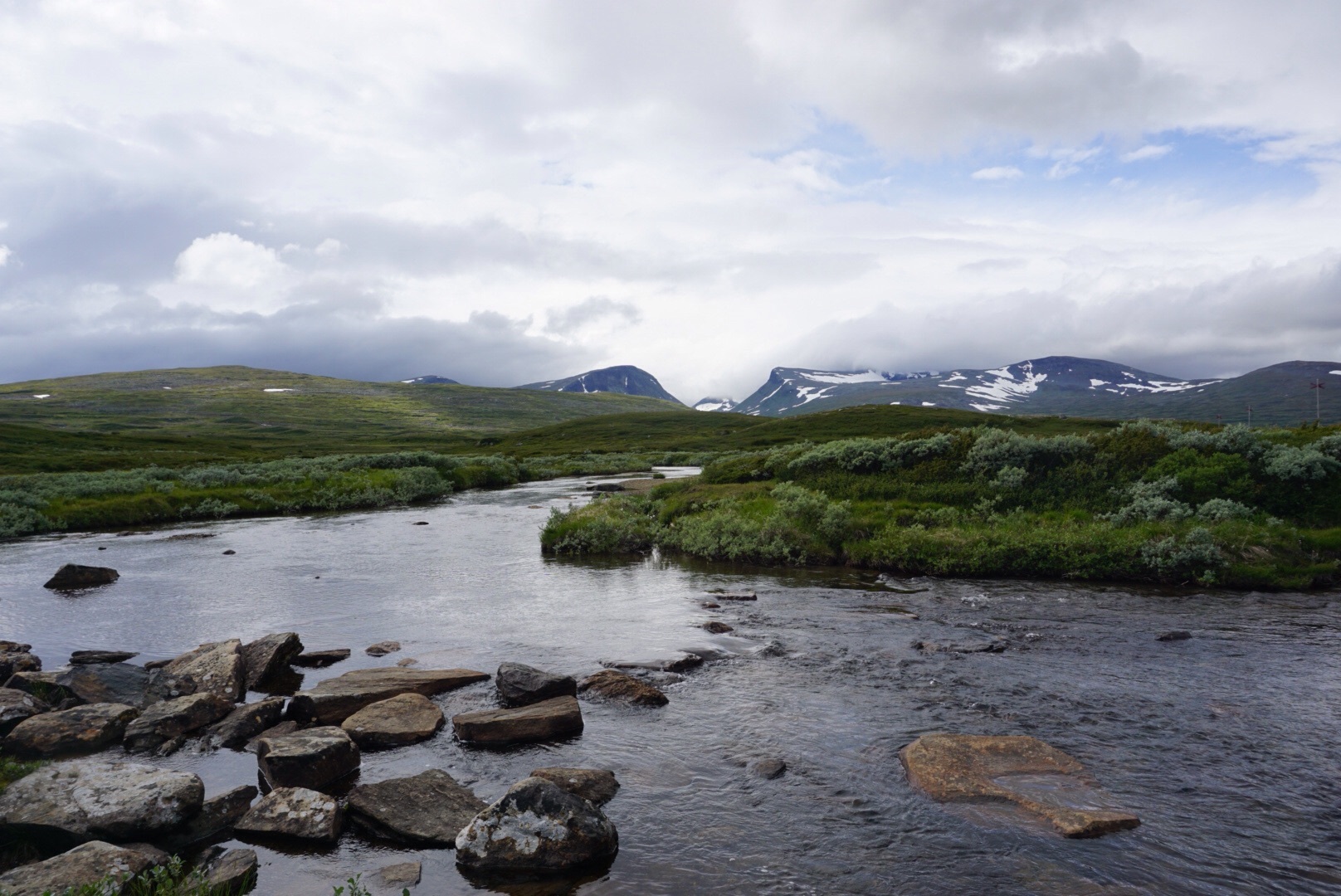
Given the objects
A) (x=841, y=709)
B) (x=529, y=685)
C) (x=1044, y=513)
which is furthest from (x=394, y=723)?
(x=1044, y=513)

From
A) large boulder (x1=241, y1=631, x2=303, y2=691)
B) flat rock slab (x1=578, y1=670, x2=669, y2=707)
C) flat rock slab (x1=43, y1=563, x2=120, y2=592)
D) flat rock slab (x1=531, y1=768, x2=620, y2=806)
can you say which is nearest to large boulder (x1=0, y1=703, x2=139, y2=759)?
large boulder (x1=241, y1=631, x2=303, y2=691)

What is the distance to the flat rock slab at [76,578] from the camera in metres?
25.5

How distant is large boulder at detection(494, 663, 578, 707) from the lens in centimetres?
1378

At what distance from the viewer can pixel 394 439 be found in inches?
6334

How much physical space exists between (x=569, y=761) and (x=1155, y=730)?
30.3ft

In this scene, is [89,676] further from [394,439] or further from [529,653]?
[394,439]

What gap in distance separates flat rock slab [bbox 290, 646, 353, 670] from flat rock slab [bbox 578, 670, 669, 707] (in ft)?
20.8

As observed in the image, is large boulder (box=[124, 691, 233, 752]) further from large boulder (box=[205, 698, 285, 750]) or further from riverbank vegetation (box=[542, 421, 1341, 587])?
riverbank vegetation (box=[542, 421, 1341, 587])

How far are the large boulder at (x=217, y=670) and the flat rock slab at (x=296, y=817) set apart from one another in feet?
17.3

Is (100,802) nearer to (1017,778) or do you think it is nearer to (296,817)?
(296,817)

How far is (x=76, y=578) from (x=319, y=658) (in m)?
14.9

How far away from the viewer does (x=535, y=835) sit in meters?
8.77

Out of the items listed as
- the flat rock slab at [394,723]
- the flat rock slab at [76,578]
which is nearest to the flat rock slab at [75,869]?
the flat rock slab at [394,723]

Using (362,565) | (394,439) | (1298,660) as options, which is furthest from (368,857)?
(394,439)
